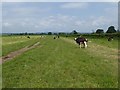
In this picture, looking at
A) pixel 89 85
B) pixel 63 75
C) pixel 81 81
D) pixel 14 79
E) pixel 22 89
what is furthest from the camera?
pixel 63 75

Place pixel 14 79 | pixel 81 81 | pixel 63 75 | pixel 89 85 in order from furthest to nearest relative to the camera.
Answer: pixel 63 75
pixel 14 79
pixel 81 81
pixel 89 85

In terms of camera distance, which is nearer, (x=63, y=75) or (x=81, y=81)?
(x=81, y=81)

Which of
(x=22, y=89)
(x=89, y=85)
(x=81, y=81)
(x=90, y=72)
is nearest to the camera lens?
(x=22, y=89)

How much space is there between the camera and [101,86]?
Result: 12.2 meters

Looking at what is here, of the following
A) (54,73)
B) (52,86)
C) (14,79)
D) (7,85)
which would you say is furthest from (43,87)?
(54,73)

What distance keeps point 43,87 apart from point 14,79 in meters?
2.72

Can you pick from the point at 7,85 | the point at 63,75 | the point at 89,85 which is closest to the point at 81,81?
the point at 89,85

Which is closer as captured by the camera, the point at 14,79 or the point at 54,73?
the point at 14,79

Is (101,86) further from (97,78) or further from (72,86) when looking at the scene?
(97,78)

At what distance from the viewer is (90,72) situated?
1641cm

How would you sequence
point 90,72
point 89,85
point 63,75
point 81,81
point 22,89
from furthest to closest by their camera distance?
point 90,72
point 63,75
point 81,81
point 89,85
point 22,89

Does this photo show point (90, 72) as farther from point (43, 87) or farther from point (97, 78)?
point (43, 87)

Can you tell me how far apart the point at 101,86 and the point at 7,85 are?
3.60m

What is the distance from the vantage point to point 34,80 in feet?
45.2
